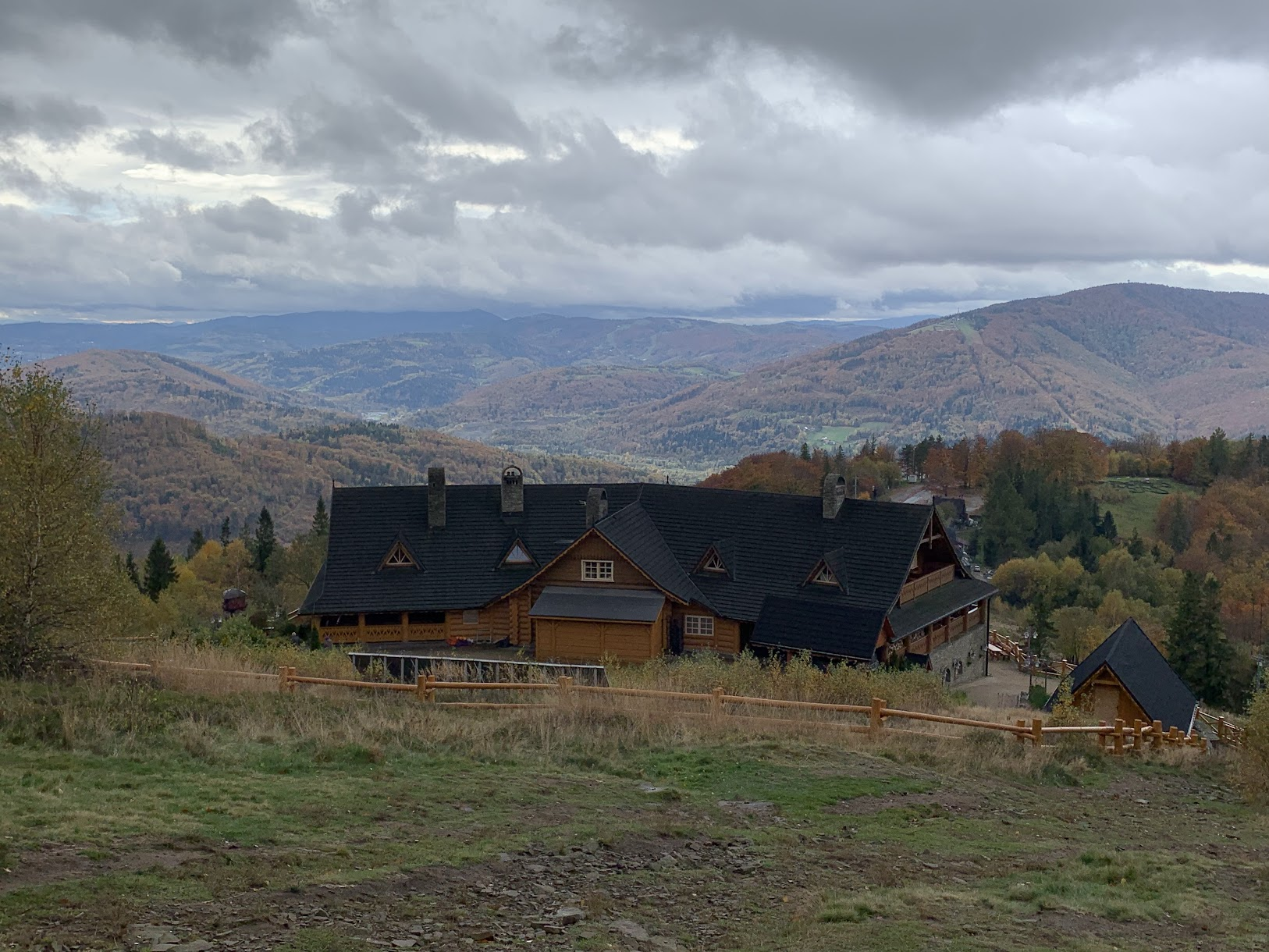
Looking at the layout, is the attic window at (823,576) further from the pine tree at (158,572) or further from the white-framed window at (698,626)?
the pine tree at (158,572)

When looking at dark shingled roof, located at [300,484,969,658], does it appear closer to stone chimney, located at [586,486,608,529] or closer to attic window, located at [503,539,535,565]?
attic window, located at [503,539,535,565]

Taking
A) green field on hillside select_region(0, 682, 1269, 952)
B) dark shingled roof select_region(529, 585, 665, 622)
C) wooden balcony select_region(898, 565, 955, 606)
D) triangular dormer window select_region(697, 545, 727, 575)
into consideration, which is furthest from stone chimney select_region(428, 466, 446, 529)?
green field on hillside select_region(0, 682, 1269, 952)

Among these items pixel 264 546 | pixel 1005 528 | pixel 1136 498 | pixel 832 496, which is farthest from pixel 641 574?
pixel 1136 498

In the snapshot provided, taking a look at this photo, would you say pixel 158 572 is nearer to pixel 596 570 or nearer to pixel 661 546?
pixel 596 570

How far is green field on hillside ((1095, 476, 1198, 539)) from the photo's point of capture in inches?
5221

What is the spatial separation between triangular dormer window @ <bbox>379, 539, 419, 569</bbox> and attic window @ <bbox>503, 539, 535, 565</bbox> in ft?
11.8

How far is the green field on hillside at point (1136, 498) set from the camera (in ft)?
435

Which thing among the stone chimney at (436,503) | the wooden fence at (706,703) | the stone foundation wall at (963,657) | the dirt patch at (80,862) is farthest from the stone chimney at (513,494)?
the dirt patch at (80,862)

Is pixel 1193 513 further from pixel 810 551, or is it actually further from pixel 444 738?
pixel 444 738

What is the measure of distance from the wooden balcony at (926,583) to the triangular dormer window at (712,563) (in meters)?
6.89

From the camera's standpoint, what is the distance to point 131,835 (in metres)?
11.6

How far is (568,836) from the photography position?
1313 centimetres

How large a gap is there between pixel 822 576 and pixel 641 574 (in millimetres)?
6888

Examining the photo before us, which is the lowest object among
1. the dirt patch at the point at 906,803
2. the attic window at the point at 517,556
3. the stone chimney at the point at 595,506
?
the dirt patch at the point at 906,803
